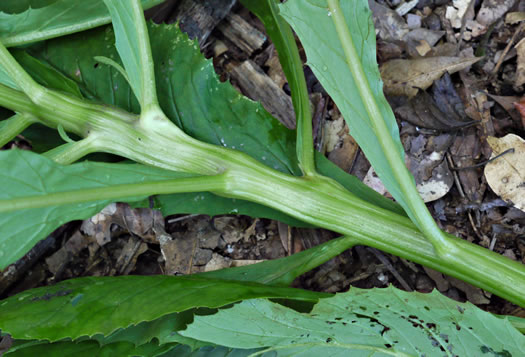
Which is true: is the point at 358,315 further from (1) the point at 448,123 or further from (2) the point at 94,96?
(2) the point at 94,96

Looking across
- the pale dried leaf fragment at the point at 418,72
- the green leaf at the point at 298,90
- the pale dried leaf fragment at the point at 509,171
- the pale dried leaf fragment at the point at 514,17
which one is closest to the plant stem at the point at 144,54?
the green leaf at the point at 298,90

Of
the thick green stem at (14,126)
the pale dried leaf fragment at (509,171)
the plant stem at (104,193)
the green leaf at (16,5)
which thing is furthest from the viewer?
the green leaf at (16,5)

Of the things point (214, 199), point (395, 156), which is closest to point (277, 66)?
point (214, 199)

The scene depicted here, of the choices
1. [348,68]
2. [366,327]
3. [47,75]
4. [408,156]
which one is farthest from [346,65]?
[47,75]

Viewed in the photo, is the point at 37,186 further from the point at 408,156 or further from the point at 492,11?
the point at 492,11

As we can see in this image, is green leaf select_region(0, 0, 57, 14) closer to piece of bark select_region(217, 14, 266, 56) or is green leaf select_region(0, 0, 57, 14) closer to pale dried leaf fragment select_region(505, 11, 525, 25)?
piece of bark select_region(217, 14, 266, 56)

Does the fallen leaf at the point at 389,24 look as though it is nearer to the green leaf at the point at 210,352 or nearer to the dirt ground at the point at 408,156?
the dirt ground at the point at 408,156

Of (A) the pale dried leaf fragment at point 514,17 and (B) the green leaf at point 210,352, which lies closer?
(B) the green leaf at point 210,352
